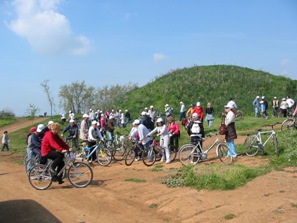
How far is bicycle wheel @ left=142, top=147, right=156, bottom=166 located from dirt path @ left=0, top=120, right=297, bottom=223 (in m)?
2.76

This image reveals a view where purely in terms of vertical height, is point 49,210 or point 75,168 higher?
point 75,168

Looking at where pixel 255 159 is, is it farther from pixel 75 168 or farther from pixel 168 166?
pixel 75 168

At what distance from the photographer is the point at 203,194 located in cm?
866

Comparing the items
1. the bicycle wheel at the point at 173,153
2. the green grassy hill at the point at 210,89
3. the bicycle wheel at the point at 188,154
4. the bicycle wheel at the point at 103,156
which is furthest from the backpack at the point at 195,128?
the green grassy hill at the point at 210,89

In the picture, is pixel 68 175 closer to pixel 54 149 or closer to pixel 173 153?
pixel 54 149

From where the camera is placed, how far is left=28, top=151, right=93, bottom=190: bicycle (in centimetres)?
1059

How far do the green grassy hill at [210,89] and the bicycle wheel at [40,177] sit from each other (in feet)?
79.8

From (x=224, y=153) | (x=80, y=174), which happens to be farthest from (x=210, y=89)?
(x=80, y=174)

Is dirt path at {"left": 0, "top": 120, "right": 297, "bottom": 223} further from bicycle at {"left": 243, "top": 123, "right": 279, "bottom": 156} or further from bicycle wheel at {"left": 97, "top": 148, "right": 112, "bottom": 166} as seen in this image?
bicycle wheel at {"left": 97, "top": 148, "right": 112, "bottom": 166}

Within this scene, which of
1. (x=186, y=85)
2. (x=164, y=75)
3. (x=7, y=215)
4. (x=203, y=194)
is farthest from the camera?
(x=164, y=75)

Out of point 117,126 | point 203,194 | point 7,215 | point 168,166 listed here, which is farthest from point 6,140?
point 203,194

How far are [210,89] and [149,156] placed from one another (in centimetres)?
2655

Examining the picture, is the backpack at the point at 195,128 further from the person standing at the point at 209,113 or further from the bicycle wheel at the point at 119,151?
the person standing at the point at 209,113

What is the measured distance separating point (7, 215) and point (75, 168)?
285 centimetres
